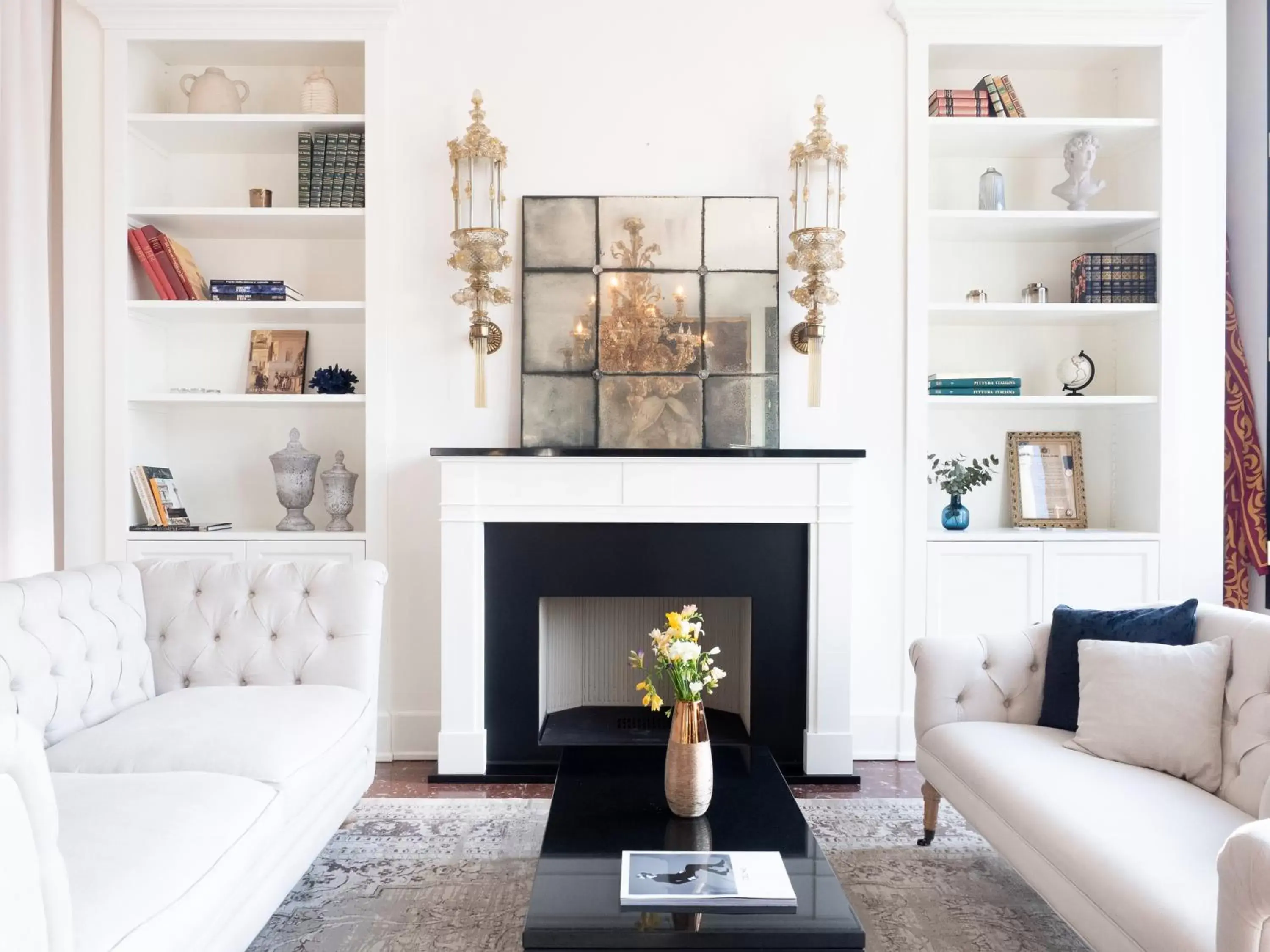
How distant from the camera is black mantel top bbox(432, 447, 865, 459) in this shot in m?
3.08

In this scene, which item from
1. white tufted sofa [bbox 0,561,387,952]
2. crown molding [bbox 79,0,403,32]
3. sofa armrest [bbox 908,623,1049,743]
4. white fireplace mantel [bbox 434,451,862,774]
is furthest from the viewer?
crown molding [bbox 79,0,403,32]

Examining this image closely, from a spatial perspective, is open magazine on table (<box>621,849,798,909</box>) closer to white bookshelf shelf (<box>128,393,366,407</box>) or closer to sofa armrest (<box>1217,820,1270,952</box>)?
sofa armrest (<box>1217,820,1270,952</box>)

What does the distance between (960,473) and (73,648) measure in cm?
296

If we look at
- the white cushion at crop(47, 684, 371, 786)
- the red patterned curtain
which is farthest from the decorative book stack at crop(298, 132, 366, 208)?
the red patterned curtain

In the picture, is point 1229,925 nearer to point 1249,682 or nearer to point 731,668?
point 1249,682

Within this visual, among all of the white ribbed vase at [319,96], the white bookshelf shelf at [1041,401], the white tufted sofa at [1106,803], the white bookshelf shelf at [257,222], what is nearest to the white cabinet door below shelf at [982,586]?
the white bookshelf shelf at [1041,401]

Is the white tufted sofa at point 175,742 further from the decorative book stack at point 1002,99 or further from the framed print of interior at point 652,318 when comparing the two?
the decorative book stack at point 1002,99

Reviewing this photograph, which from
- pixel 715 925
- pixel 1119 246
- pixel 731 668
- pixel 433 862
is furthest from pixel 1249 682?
pixel 1119 246

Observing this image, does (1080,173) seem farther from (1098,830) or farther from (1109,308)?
(1098,830)

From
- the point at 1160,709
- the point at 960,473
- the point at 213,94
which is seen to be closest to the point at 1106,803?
the point at 1160,709

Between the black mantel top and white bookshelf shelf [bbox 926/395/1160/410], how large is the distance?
521mm

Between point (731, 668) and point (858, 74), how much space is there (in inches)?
90.9

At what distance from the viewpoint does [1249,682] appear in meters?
1.94

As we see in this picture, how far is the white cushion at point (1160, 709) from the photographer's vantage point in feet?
6.37
